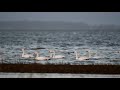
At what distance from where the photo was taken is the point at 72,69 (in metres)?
9.18
